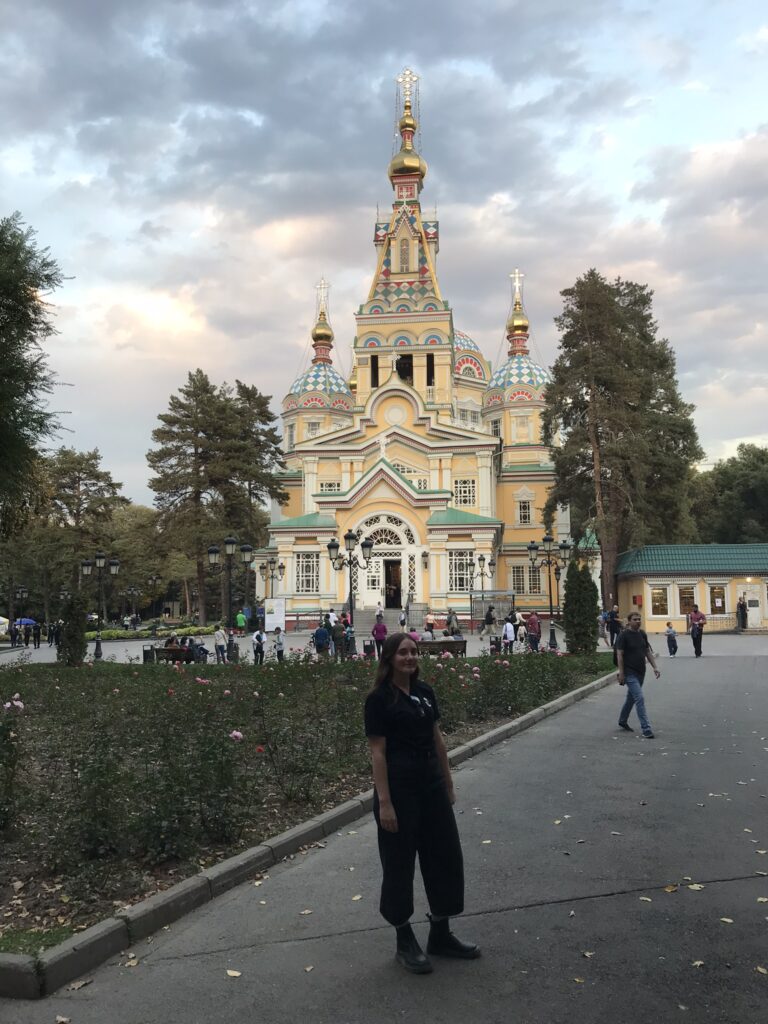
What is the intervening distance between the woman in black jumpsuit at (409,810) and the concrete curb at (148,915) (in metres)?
1.54

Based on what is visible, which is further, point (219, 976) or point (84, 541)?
point (84, 541)

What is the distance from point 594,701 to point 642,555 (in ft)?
83.4

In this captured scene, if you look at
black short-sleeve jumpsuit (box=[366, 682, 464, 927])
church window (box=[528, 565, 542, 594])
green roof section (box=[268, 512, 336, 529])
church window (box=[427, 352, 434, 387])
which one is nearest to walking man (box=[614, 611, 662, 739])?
black short-sleeve jumpsuit (box=[366, 682, 464, 927])

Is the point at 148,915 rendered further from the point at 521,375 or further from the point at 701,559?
the point at 521,375

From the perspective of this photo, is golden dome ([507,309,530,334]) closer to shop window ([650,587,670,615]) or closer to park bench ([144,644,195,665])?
shop window ([650,587,670,615])

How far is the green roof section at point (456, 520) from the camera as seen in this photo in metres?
45.2

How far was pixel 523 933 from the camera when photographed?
16.1ft

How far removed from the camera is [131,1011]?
4.13 meters

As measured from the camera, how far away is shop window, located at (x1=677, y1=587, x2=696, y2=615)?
3869cm

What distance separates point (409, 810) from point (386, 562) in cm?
4246

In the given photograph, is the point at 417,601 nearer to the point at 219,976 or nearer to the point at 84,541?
the point at 84,541

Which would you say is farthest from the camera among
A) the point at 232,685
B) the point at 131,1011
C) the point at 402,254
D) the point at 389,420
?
the point at 402,254

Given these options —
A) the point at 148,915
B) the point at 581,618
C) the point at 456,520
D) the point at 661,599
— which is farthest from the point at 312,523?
the point at 148,915

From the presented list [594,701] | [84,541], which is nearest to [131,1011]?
[594,701]
